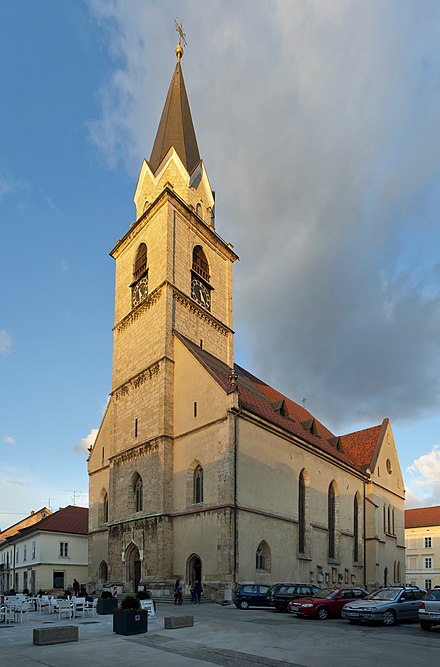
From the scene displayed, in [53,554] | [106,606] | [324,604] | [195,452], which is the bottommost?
[53,554]

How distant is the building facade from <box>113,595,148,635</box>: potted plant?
64.7m

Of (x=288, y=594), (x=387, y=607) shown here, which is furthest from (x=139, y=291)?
(x=387, y=607)

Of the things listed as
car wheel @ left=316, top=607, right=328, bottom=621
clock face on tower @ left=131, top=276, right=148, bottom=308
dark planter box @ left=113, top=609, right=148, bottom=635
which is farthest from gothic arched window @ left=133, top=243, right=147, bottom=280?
dark planter box @ left=113, top=609, right=148, bottom=635

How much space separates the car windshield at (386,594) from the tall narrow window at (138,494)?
664 inches

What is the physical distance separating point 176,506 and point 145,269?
53.4ft

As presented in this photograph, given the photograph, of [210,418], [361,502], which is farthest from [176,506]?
[361,502]

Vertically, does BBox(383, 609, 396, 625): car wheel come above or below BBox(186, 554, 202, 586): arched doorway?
above

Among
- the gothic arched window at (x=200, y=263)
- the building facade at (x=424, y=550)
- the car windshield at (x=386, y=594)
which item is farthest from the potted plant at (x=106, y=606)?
the building facade at (x=424, y=550)

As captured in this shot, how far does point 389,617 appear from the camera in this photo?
1856cm

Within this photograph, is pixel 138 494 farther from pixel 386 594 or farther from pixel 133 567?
pixel 386 594

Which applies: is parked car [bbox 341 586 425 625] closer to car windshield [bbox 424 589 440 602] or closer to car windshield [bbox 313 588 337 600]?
car windshield [bbox 313 588 337 600]

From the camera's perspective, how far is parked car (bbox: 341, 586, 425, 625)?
18234 mm

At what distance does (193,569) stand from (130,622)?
14.4 m

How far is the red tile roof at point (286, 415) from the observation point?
32438 mm
